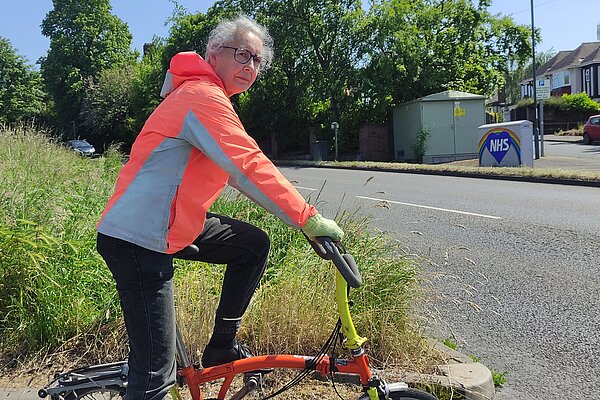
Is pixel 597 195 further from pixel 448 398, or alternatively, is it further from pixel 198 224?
pixel 198 224

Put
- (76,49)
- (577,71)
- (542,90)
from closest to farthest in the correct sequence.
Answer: (542,90) → (76,49) → (577,71)

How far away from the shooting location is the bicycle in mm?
2375

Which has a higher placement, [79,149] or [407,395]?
[79,149]

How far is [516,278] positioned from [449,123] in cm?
2278

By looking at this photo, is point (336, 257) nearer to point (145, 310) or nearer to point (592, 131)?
point (145, 310)

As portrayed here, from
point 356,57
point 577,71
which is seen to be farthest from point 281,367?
point 577,71

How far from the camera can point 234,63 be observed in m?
2.50

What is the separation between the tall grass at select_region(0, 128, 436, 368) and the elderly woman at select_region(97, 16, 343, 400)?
1206 mm

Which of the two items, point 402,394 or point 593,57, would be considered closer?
point 402,394

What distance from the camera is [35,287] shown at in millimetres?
4125

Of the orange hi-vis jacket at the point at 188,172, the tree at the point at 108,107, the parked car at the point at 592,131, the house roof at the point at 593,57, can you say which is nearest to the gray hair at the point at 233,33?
the orange hi-vis jacket at the point at 188,172

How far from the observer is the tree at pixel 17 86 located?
170 feet

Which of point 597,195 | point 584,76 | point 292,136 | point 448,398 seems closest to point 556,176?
point 597,195

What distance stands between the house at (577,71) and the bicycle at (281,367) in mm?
71353
